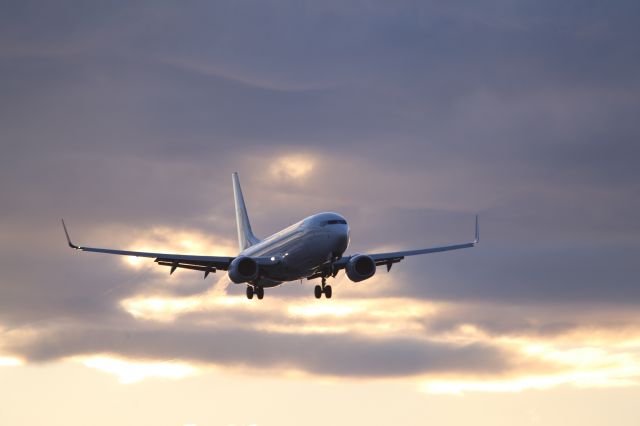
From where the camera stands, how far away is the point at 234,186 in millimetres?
140000

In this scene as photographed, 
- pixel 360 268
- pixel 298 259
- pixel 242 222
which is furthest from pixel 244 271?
pixel 242 222

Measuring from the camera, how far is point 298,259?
260 ft

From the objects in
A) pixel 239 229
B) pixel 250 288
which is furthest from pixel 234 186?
pixel 250 288

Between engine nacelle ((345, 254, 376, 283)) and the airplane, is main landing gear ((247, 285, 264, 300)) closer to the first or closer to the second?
the airplane

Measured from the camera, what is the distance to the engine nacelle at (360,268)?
268ft

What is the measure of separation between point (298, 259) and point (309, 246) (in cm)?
193

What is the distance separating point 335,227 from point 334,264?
588 centimetres

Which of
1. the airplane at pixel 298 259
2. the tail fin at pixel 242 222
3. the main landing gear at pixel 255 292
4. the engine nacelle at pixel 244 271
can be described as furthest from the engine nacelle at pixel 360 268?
the tail fin at pixel 242 222

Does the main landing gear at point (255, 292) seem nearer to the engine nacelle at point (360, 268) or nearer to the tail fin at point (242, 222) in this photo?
the engine nacelle at point (360, 268)

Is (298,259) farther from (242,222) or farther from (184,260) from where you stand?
(242,222)

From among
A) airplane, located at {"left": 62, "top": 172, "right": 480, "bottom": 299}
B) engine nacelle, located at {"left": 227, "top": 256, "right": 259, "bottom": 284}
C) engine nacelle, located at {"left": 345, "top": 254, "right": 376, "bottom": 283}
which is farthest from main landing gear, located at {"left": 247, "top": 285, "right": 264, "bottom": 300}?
engine nacelle, located at {"left": 345, "top": 254, "right": 376, "bottom": 283}

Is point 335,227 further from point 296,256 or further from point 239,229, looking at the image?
point 239,229

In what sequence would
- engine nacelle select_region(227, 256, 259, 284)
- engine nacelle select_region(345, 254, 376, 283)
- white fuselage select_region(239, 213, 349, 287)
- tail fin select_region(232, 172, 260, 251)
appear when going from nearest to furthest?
white fuselage select_region(239, 213, 349, 287) → engine nacelle select_region(345, 254, 376, 283) → engine nacelle select_region(227, 256, 259, 284) → tail fin select_region(232, 172, 260, 251)

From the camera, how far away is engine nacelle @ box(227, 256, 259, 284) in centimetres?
8275
